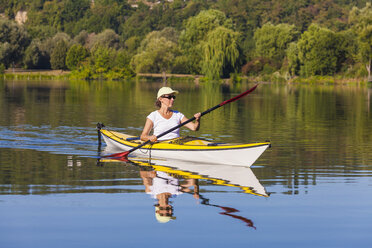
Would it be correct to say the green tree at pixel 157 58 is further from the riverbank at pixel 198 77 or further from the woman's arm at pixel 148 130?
the woman's arm at pixel 148 130

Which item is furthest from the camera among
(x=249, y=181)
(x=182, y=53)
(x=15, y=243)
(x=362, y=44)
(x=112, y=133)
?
(x=182, y=53)

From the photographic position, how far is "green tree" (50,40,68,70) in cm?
11953

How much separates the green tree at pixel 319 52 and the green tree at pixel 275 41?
12709 millimetres

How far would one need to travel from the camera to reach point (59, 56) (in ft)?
392

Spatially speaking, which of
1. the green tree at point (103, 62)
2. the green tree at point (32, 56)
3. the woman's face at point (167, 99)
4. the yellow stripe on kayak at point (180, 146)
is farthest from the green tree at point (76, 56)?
the woman's face at point (167, 99)

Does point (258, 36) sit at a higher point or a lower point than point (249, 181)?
higher

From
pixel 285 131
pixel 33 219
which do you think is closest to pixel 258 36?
pixel 285 131

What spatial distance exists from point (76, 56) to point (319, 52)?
46408mm

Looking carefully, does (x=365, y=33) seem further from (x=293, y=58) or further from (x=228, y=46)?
(x=228, y=46)

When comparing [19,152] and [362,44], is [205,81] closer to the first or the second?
[362,44]

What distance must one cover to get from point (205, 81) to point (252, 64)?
8.17 m

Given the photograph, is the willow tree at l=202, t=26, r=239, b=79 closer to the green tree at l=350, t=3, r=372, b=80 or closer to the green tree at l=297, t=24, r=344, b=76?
the green tree at l=297, t=24, r=344, b=76

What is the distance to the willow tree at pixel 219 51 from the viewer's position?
89.1m

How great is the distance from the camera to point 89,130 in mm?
22844
